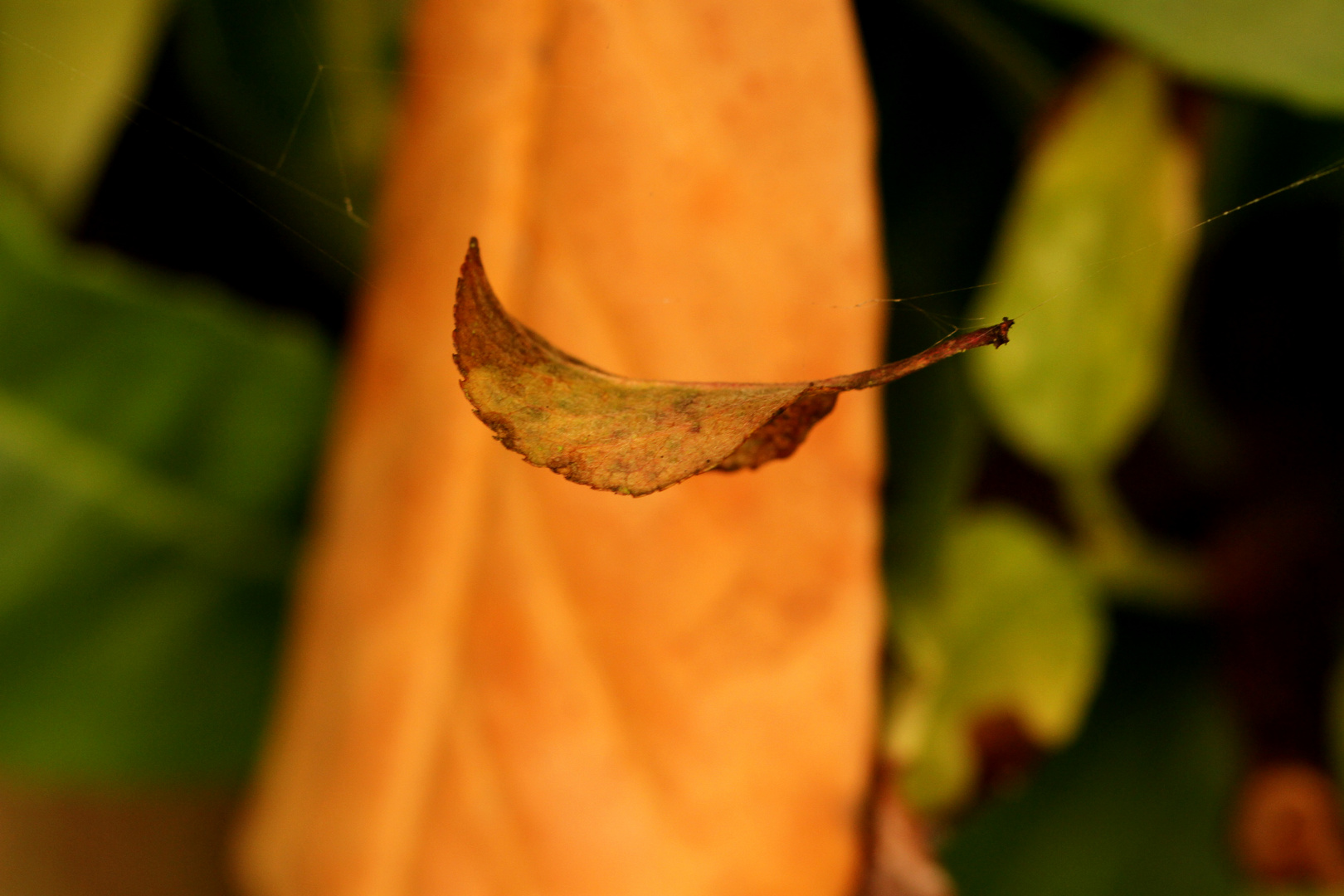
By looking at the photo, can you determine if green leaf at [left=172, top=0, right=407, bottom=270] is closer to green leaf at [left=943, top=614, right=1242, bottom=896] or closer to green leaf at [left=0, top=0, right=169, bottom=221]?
green leaf at [left=0, top=0, right=169, bottom=221]

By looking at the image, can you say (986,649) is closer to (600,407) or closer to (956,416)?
(956,416)

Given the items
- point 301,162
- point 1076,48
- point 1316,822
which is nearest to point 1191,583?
point 1316,822

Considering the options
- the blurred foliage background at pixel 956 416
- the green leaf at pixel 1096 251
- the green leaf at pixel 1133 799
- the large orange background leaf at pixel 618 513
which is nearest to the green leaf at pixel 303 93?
the blurred foliage background at pixel 956 416

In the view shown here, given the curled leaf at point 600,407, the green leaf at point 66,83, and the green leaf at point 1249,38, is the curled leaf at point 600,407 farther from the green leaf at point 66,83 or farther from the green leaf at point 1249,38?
the green leaf at point 66,83

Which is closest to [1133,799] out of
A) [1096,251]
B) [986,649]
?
[986,649]

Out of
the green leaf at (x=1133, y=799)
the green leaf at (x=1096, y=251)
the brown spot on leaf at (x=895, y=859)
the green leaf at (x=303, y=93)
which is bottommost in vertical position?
the brown spot on leaf at (x=895, y=859)

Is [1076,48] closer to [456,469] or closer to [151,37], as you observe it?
[456,469]
